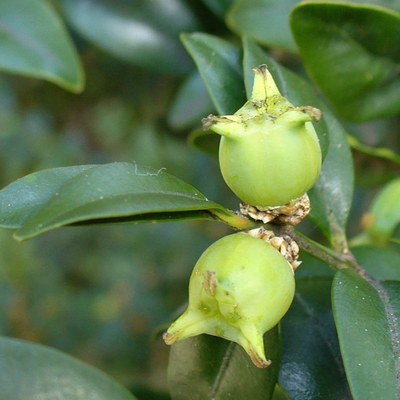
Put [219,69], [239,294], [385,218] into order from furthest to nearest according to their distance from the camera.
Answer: [385,218] < [219,69] < [239,294]

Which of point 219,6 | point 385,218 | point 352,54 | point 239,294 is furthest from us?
point 219,6

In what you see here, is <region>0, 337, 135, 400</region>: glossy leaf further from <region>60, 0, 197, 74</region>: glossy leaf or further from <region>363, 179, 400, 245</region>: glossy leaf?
<region>60, 0, 197, 74</region>: glossy leaf

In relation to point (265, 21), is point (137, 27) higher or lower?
lower

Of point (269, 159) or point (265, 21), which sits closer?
point (269, 159)

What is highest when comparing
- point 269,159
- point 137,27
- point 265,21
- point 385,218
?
point 269,159

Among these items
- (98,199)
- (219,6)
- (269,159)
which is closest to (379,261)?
(269,159)

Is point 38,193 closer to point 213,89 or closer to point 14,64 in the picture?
point 213,89

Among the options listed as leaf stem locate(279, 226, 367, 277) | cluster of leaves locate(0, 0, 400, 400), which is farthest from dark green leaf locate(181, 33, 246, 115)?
leaf stem locate(279, 226, 367, 277)

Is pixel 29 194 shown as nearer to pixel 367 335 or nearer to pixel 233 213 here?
pixel 233 213
